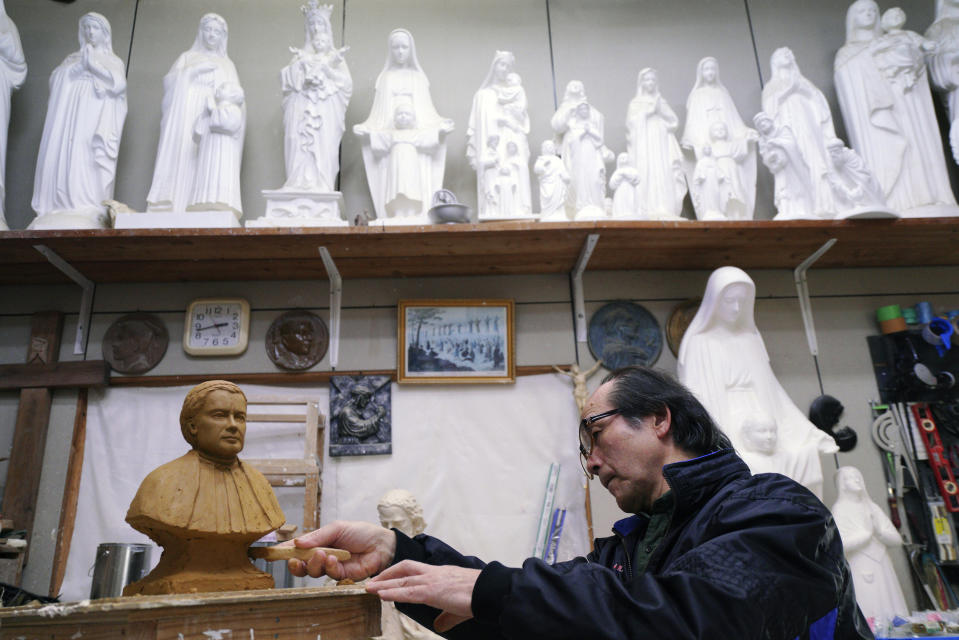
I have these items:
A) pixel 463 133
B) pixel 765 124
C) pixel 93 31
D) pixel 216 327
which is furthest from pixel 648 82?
pixel 93 31

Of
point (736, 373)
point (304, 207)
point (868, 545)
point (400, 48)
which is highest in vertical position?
point (400, 48)

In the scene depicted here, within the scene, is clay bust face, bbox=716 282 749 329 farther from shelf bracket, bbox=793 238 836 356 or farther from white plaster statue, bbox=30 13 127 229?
white plaster statue, bbox=30 13 127 229

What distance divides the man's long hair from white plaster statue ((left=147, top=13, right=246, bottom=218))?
3223 mm

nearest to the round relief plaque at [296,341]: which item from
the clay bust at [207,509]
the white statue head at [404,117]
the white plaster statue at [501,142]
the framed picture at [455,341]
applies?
the framed picture at [455,341]

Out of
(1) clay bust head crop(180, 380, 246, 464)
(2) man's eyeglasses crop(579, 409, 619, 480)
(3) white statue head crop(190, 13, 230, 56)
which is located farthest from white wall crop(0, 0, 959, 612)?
(2) man's eyeglasses crop(579, 409, 619, 480)

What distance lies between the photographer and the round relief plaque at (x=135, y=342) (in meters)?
4.19

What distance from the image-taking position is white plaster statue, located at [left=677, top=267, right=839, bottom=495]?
3814mm

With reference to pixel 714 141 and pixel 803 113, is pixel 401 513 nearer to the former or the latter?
pixel 714 141

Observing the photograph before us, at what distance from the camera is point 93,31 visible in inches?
176

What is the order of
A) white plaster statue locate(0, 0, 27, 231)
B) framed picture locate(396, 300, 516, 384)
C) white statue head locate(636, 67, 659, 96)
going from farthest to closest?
white statue head locate(636, 67, 659, 96) < white plaster statue locate(0, 0, 27, 231) < framed picture locate(396, 300, 516, 384)

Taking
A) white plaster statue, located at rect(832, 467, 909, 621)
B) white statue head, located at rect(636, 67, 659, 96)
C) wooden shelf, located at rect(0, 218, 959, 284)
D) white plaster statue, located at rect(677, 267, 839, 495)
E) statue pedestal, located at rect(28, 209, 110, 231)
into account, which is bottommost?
white plaster statue, located at rect(832, 467, 909, 621)

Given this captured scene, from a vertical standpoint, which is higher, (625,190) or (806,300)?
(625,190)

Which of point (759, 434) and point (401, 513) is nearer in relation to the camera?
point (401, 513)

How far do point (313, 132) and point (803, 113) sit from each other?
3.11 m
